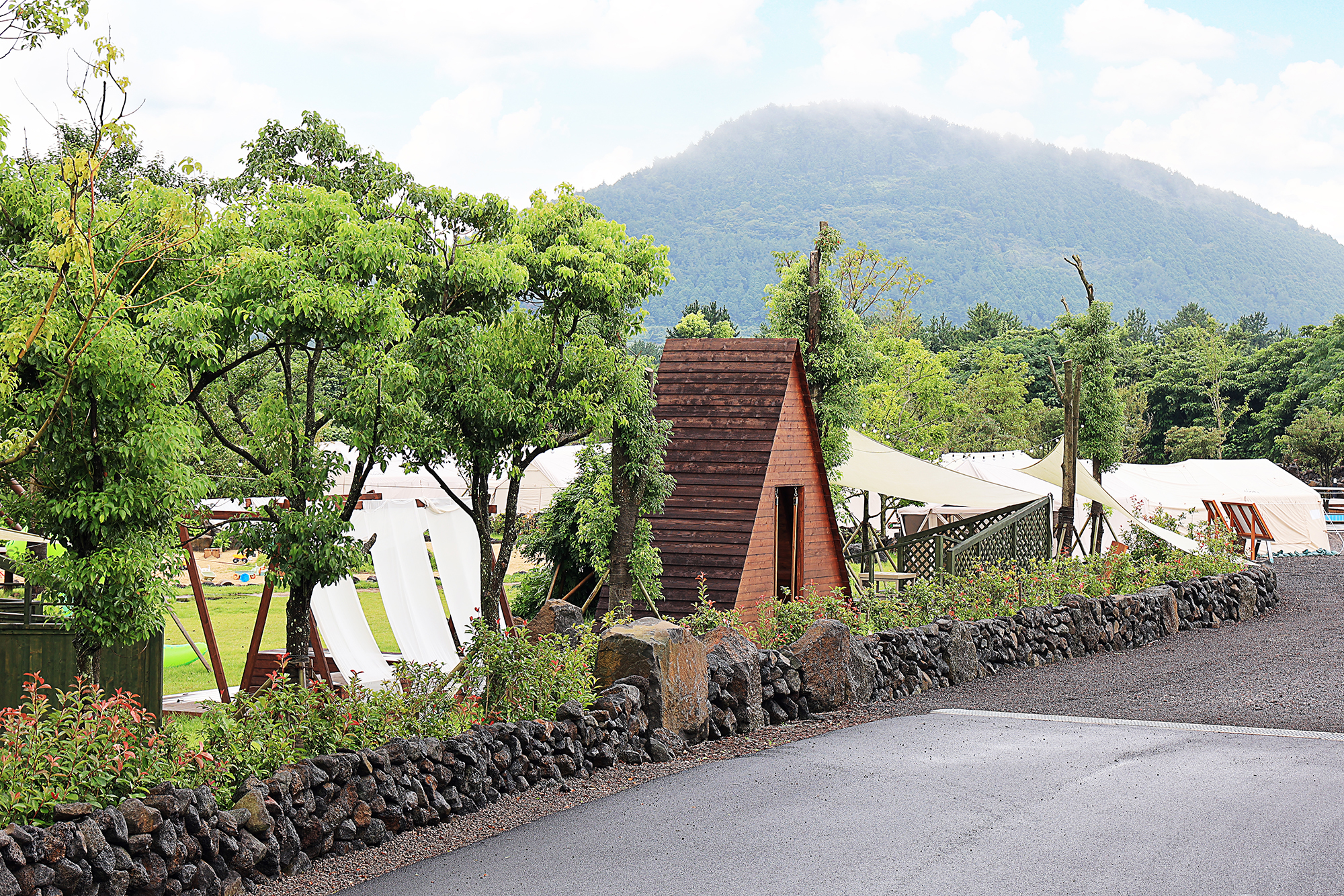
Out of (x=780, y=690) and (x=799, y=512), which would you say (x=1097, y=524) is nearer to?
(x=799, y=512)

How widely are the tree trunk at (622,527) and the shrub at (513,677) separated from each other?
4.03 meters

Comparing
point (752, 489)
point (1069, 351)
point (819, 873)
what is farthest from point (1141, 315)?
point (819, 873)

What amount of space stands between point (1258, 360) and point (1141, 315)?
5935 centimetres

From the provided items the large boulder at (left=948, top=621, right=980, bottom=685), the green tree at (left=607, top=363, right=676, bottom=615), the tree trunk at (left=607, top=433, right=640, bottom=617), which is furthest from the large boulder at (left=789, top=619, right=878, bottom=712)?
the tree trunk at (left=607, top=433, right=640, bottom=617)

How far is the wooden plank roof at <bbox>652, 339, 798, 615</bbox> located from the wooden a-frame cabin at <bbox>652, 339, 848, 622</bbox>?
0.01 meters

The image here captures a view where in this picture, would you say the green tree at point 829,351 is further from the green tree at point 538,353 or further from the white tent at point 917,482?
the green tree at point 538,353

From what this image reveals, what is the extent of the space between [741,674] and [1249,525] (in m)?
25.2

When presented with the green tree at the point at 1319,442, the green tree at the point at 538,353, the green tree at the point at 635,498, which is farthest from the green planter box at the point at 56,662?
the green tree at the point at 1319,442

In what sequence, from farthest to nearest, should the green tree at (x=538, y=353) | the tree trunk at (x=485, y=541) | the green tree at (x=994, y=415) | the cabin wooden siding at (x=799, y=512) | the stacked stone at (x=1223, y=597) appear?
the green tree at (x=994, y=415)
the stacked stone at (x=1223, y=597)
the cabin wooden siding at (x=799, y=512)
the tree trunk at (x=485, y=541)
the green tree at (x=538, y=353)

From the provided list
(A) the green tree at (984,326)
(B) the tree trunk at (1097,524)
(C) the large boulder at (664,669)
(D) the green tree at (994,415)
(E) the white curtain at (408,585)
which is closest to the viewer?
(C) the large boulder at (664,669)

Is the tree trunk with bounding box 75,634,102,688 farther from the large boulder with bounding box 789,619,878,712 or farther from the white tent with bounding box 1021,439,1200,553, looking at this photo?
the white tent with bounding box 1021,439,1200,553

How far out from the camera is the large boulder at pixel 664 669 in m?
7.86

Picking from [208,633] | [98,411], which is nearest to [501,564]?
[208,633]

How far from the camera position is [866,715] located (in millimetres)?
9523
